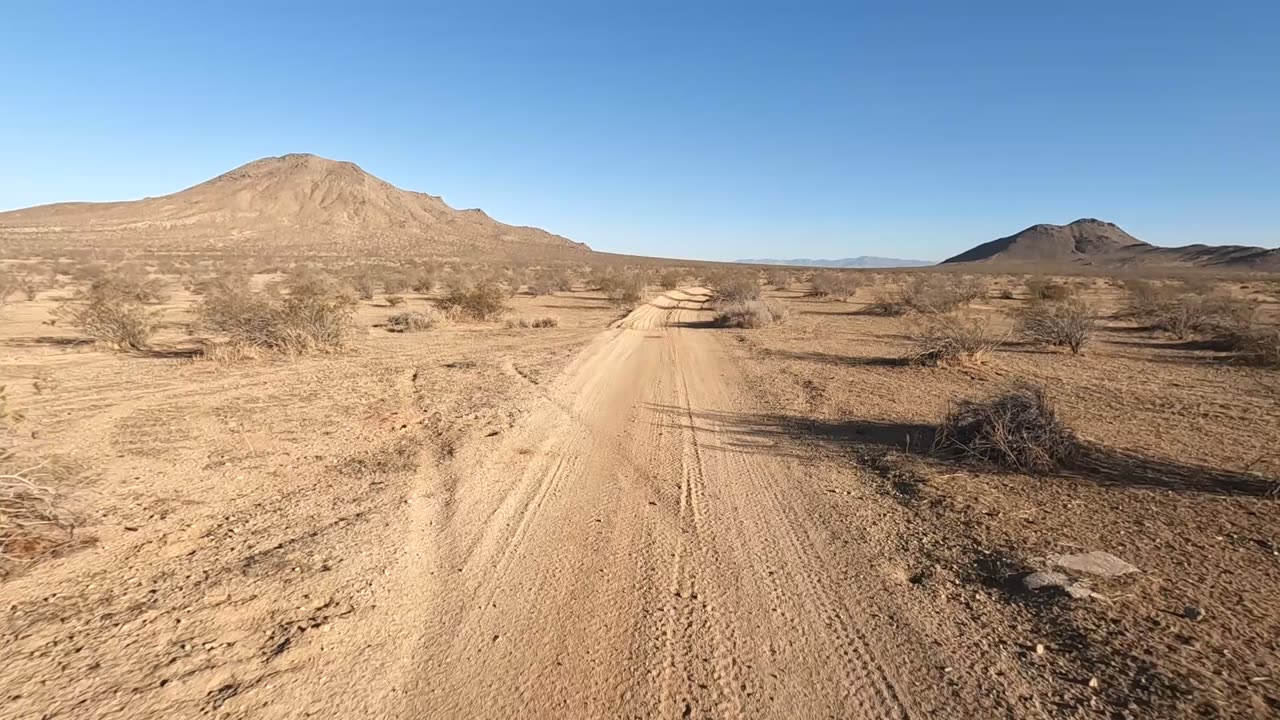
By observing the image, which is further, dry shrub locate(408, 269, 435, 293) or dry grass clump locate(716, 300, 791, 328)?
dry shrub locate(408, 269, 435, 293)

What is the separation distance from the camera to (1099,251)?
472 ft

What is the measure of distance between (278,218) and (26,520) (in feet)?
388

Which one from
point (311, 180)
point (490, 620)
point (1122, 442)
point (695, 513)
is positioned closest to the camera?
point (490, 620)

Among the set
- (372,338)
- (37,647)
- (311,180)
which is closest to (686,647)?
(37,647)

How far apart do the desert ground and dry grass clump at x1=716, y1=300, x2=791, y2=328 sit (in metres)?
10.5

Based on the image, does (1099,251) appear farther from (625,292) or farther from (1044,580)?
(1044,580)

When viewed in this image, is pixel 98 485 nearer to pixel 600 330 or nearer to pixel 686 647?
pixel 686 647

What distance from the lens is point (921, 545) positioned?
466 centimetres

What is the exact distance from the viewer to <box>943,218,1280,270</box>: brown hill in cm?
11069

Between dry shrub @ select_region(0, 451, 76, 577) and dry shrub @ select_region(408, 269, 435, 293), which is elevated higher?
dry shrub @ select_region(408, 269, 435, 293)

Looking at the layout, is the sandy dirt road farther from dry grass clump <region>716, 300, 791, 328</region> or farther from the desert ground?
dry grass clump <region>716, 300, 791, 328</region>

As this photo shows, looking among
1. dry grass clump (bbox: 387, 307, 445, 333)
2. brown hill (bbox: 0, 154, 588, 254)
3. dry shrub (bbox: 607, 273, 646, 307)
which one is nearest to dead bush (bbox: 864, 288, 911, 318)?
dry shrub (bbox: 607, 273, 646, 307)

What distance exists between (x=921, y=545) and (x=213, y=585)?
200 inches

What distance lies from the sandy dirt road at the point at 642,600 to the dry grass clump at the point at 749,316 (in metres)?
13.5
